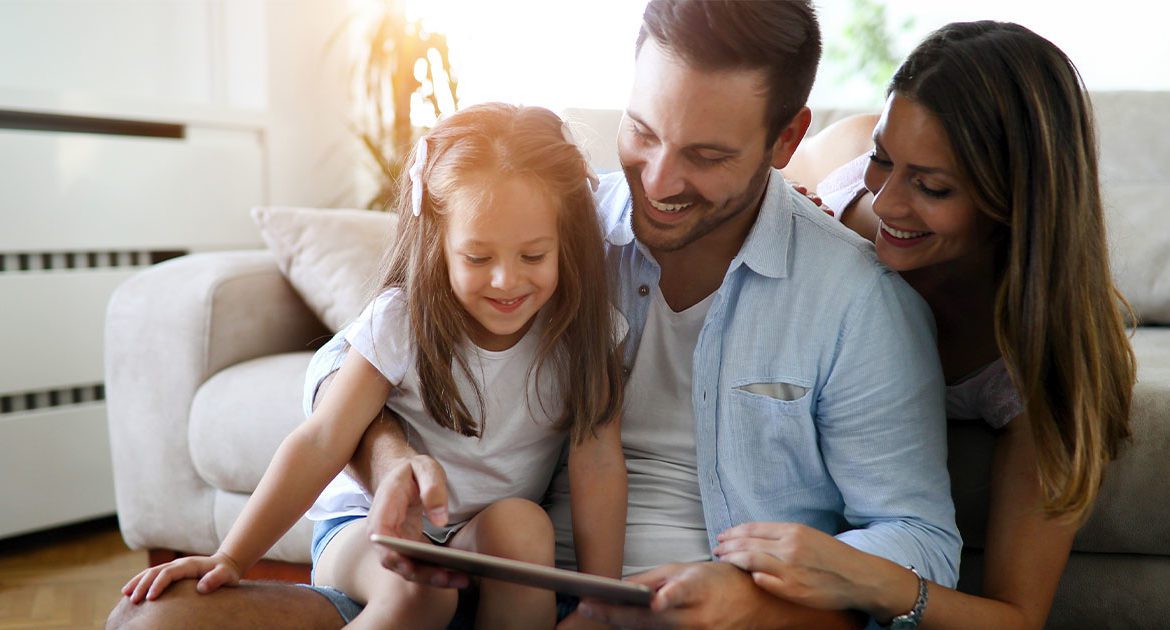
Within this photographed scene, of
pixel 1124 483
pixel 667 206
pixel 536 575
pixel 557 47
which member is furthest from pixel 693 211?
pixel 557 47

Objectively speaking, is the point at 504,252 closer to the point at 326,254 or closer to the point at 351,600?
the point at 351,600

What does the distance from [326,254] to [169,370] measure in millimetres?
344

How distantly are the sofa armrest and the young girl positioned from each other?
68cm

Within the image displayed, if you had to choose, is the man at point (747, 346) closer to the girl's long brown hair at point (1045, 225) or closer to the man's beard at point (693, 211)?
the man's beard at point (693, 211)

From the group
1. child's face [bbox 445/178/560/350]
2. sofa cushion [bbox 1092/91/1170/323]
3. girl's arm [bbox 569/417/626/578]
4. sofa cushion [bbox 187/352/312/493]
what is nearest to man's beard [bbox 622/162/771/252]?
child's face [bbox 445/178/560/350]

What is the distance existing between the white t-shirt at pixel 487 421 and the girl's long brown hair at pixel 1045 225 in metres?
0.53

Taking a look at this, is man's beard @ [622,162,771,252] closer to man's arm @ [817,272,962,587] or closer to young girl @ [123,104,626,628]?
young girl @ [123,104,626,628]

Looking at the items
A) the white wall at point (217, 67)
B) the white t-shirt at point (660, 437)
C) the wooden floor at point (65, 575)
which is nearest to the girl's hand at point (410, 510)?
the white t-shirt at point (660, 437)

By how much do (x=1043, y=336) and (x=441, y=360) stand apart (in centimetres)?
66

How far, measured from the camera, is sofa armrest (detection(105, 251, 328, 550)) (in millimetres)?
1857

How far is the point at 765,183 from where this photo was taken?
1.31 m

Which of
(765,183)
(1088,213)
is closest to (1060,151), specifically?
(1088,213)

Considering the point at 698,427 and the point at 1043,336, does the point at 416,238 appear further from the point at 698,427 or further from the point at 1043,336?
the point at 1043,336

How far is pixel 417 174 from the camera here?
1.25m
